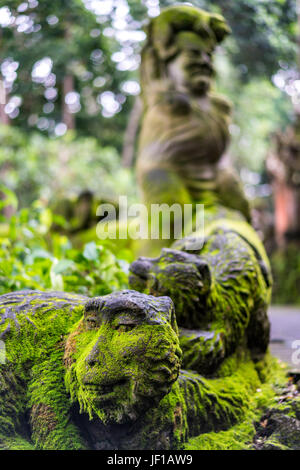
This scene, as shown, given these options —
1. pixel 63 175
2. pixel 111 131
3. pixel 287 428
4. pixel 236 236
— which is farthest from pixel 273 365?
pixel 111 131

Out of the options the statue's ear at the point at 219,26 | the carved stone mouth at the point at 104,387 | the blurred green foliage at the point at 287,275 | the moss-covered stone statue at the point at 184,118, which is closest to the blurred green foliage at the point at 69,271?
the moss-covered stone statue at the point at 184,118

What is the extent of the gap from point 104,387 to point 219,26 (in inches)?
124

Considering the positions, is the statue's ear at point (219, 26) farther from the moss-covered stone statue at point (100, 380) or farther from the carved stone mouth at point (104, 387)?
the carved stone mouth at point (104, 387)

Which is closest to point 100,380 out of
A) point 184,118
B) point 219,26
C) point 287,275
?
point 184,118

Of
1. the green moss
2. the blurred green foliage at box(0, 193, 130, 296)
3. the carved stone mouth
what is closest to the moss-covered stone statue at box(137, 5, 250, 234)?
the blurred green foliage at box(0, 193, 130, 296)

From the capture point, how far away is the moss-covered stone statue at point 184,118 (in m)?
3.48

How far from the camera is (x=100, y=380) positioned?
4.28 ft

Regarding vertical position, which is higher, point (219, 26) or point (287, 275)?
point (219, 26)

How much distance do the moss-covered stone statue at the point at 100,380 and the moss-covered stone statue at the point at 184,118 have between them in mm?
1872

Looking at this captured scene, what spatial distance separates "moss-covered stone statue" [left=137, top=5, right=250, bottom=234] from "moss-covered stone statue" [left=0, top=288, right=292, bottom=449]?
187cm

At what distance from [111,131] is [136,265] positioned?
443 inches

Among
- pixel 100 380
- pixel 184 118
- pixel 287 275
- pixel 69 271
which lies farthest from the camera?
pixel 287 275

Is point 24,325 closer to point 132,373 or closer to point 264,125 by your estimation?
point 132,373

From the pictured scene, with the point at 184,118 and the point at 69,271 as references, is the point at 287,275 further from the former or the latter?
the point at 69,271
